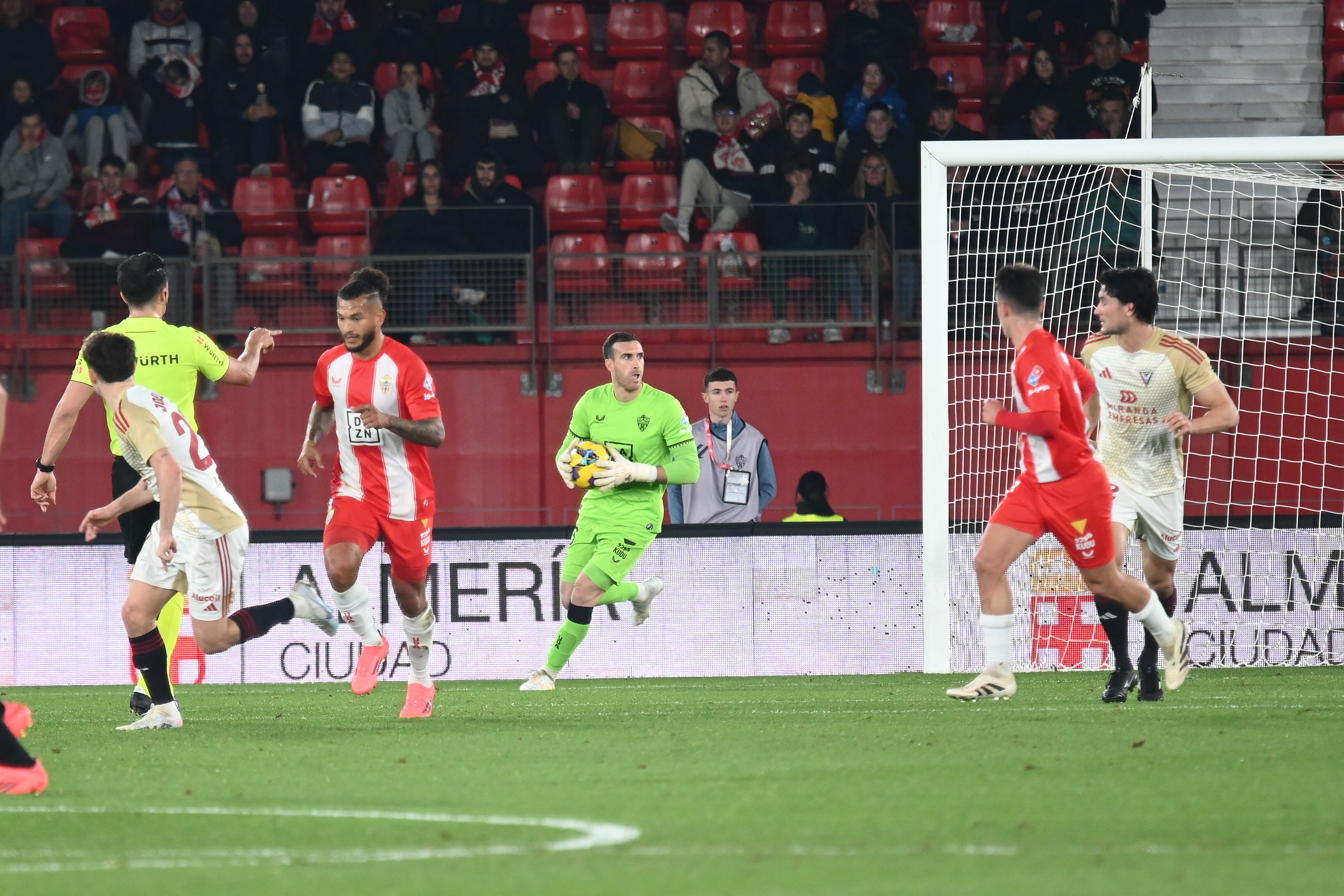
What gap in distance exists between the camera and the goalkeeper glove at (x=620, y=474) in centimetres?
895

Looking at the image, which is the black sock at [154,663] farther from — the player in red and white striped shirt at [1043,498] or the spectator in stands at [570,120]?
the spectator in stands at [570,120]

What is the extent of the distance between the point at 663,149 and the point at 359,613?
→ 9.29 meters

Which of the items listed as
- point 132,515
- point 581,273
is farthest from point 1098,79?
point 132,515

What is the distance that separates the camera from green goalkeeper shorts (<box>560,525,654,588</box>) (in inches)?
358

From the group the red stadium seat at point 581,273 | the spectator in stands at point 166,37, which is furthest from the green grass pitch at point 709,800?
the spectator in stands at point 166,37

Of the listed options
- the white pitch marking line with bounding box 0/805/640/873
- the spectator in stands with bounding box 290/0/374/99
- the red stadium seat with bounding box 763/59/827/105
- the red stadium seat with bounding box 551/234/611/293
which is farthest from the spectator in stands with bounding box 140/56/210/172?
the white pitch marking line with bounding box 0/805/640/873

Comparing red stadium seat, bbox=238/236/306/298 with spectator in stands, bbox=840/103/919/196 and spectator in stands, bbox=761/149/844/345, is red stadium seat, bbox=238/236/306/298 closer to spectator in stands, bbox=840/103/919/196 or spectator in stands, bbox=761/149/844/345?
spectator in stands, bbox=761/149/844/345

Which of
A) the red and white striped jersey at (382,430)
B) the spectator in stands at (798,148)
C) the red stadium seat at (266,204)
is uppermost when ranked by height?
the spectator in stands at (798,148)

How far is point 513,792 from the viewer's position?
5.30 metres

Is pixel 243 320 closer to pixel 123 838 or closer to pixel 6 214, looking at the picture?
pixel 6 214

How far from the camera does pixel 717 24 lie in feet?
57.2

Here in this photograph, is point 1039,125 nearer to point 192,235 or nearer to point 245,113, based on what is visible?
point 245,113

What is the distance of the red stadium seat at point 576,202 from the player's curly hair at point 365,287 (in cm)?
749

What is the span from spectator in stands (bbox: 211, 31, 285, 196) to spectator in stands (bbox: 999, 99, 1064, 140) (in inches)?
268
